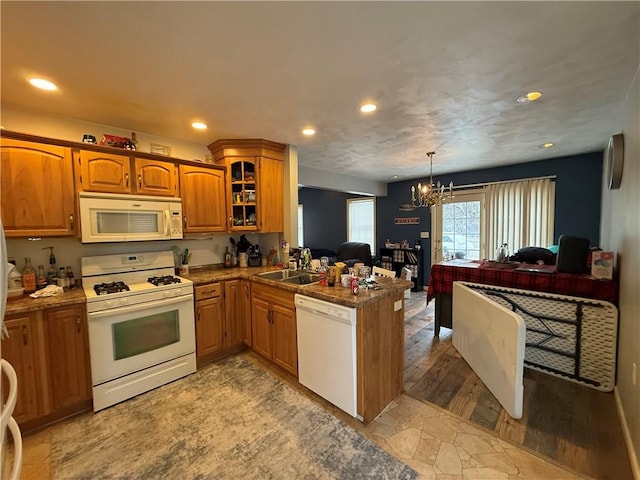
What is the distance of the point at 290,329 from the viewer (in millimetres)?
2496

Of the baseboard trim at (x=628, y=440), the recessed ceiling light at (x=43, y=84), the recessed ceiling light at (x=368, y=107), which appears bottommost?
the baseboard trim at (x=628, y=440)

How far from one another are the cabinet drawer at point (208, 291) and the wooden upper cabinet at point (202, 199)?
63 centimetres

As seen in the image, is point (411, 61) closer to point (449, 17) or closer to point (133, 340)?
point (449, 17)

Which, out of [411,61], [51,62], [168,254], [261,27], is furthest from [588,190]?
[51,62]

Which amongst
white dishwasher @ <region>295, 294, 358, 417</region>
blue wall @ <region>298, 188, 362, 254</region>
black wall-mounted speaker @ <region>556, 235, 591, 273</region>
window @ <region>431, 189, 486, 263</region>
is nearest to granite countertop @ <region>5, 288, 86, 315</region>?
white dishwasher @ <region>295, 294, 358, 417</region>

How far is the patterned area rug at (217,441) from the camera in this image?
168cm

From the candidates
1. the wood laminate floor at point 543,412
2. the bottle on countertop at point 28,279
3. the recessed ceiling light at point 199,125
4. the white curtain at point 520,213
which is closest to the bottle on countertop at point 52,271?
the bottle on countertop at point 28,279

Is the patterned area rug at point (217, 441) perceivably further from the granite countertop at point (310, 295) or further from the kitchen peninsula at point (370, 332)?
the granite countertop at point (310, 295)

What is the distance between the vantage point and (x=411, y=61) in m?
1.71

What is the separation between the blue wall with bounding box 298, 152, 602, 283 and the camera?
4.18m

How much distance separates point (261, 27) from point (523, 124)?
9.01ft

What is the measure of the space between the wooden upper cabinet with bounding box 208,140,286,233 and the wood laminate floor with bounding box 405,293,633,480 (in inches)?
89.8

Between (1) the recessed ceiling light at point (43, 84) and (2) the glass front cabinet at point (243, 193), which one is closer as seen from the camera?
(1) the recessed ceiling light at point (43, 84)

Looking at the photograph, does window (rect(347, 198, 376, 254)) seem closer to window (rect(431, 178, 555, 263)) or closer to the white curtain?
window (rect(431, 178, 555, 263))
